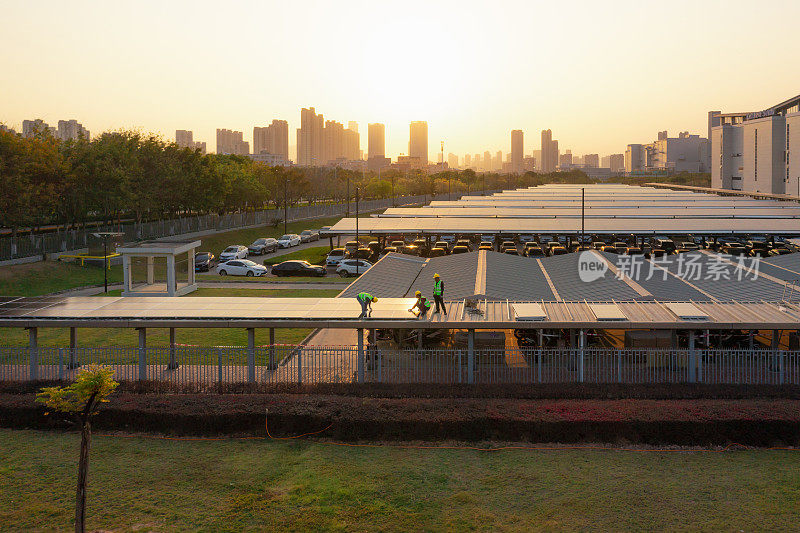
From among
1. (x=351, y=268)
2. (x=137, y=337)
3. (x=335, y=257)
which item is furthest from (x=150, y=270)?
(x=335, y=257)

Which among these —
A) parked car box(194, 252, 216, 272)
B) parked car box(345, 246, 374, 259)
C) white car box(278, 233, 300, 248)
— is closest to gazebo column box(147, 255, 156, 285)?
parked car box(194, 252, 216, 272)

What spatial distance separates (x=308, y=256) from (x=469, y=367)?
38200 millimetres

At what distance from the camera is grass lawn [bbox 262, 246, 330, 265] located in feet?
171

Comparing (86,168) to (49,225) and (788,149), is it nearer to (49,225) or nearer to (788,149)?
(49,225)

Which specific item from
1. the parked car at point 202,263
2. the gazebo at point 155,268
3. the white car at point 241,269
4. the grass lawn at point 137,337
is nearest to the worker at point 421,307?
the grass lawn at point 137,337

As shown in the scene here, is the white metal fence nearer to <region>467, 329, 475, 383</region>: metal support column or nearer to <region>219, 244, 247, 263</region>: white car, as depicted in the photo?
<region>467, 329, 475, 383</region>: metal support column

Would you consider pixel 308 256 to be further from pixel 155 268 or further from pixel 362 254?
pixel 155 268

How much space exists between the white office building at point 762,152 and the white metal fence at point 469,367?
98968mm

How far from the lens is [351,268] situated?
4406cm

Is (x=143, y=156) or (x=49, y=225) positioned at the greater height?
(x=143, y=156)

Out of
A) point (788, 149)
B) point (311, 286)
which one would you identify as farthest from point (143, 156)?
point (788, 149)

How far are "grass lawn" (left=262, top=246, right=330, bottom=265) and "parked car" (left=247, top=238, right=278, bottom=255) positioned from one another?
6.25 feet

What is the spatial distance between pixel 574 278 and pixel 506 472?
15.7m

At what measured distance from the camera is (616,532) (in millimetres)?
10602
